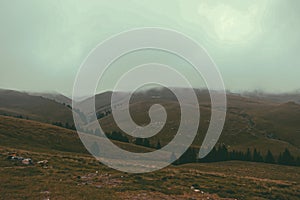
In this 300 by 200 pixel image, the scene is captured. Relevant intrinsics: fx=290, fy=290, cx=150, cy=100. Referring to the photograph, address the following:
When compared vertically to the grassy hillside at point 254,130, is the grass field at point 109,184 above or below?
below

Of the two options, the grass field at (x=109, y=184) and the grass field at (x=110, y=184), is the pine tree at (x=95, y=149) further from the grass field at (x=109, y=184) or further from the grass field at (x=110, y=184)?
the grass field at (x=110, y=184)

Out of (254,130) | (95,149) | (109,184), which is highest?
(254,130)

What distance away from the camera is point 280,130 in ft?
507

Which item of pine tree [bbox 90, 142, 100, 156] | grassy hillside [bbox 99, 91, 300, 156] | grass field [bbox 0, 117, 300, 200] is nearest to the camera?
grass field [bbox 0, 117, 300, 200]

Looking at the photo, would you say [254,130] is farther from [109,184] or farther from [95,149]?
[109,184]

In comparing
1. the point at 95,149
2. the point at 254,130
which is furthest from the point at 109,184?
the point at 254,130

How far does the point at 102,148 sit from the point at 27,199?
4458 cm

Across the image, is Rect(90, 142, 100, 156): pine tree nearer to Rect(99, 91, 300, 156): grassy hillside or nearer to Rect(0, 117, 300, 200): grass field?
Rect(0, 117, 300, 200): grass field

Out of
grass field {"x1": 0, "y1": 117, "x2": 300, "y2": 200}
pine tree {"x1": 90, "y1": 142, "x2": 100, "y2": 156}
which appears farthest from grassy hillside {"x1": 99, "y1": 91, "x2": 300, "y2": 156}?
grass field {"x1": 0, "y1": 117, "x2": 300, "y2": 200}

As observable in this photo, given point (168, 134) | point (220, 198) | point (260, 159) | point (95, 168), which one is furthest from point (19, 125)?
point (168, 134)

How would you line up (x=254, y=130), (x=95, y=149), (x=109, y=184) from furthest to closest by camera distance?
(x=254, y=130) < (x=95, y=149) < (x=109, y=184)

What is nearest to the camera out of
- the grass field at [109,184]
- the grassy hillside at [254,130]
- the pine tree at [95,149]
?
the grass field at [109,184]

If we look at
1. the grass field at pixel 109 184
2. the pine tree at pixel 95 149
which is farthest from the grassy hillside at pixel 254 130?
the grass field at pixel 109 184

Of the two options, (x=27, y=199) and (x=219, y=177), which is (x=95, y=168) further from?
(x=219, y=177)
